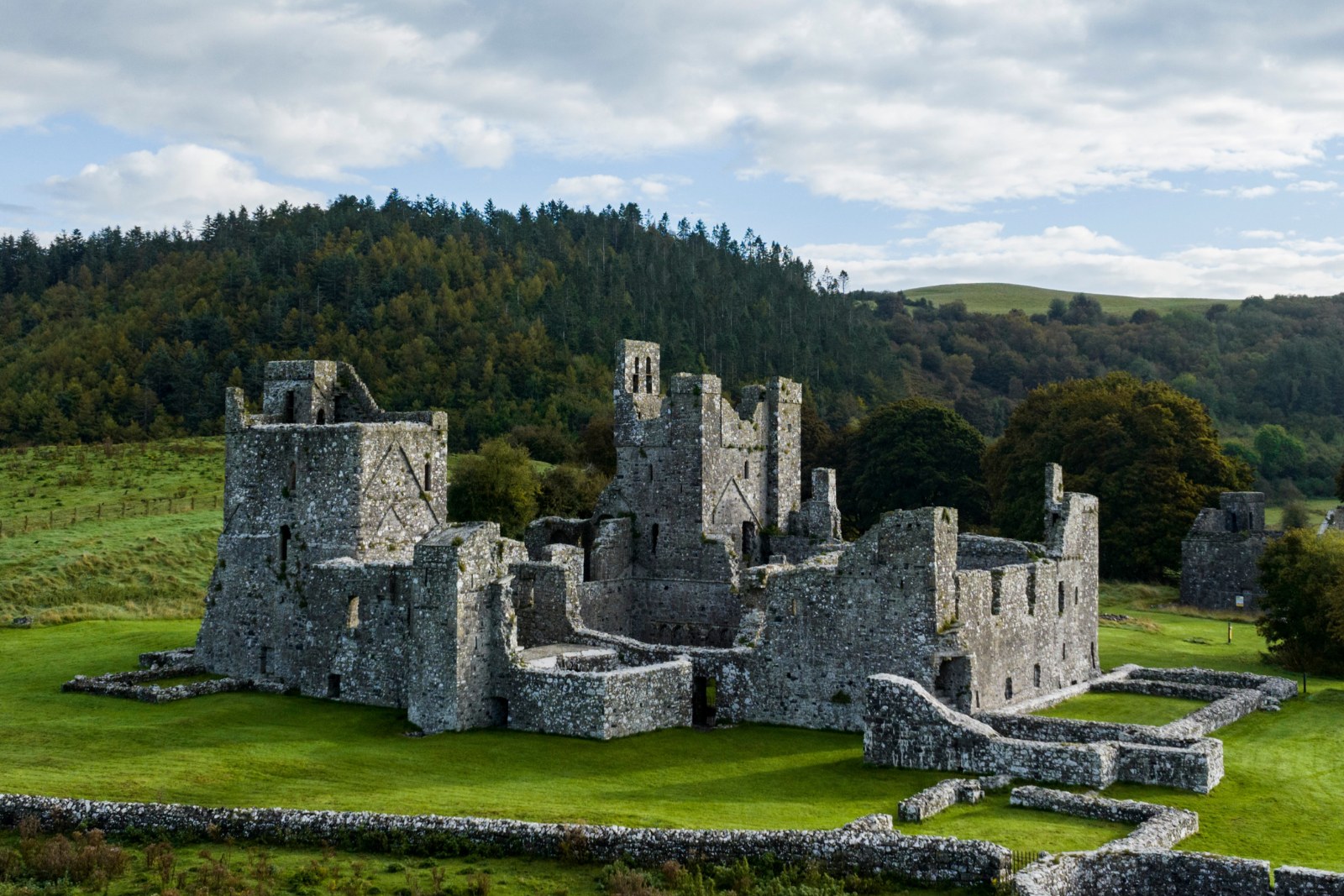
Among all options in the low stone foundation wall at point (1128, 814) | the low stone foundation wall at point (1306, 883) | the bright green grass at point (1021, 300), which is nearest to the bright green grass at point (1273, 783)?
the low stone foundation wall at point (1128, 814)

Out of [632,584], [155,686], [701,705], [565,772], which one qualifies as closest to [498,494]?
[632,584]

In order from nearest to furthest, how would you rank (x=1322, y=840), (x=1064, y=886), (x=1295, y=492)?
(x=1064, y=886)
(x=1322, y=840)
(x=1295, y=492)

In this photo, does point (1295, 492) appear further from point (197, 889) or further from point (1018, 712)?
point (197, 889)

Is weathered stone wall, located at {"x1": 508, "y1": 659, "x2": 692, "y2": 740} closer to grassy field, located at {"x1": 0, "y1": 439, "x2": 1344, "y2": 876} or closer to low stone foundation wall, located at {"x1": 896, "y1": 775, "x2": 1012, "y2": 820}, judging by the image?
grassy field, located at {"x1": 0, "y1": 439, "x2": 1344, "y2": 876}

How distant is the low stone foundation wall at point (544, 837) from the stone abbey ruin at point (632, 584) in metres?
6.89

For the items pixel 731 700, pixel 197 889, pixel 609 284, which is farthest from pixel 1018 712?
pixel 609 284

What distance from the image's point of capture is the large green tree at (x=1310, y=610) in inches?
1362

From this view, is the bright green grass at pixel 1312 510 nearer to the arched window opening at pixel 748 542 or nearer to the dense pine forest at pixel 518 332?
the dense pine forest at pixel 518 332

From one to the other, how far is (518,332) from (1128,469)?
5091 cm

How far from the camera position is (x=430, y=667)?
2698 cm

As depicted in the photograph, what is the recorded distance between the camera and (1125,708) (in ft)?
98.7

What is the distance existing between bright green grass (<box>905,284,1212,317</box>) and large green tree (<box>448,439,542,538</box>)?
116613 millimetres

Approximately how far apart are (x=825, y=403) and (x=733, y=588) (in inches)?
2529

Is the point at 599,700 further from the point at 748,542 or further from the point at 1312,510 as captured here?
the point at 1312,510
